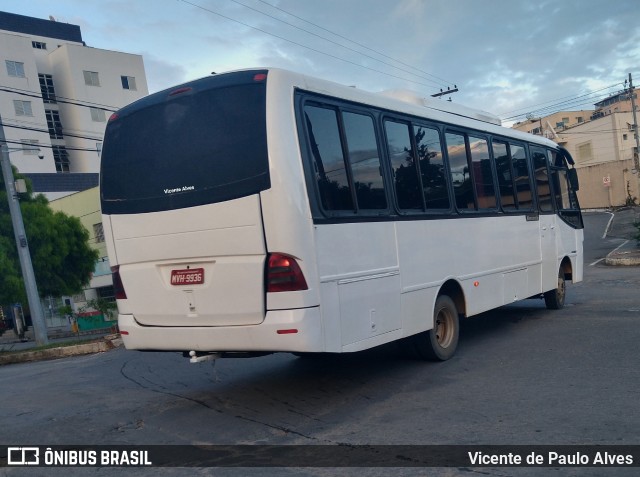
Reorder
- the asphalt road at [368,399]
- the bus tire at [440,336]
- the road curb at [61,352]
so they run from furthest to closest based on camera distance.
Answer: the road curb at [61,352], the bus tire at [440,336], the asphalt road at [368,399]

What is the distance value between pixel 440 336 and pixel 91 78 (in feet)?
176

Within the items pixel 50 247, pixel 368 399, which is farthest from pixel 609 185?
pixel 368 399

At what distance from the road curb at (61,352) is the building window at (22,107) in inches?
1741

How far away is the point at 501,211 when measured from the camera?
31.1 feet

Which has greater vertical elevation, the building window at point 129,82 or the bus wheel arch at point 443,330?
the building window at point 129,82

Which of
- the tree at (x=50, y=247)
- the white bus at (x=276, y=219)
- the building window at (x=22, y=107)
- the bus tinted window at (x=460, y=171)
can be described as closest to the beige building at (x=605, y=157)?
the tree at (x=50, y=247)

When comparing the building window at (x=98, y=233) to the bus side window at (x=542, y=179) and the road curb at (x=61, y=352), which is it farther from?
the bus side window at (x=542, y=179)

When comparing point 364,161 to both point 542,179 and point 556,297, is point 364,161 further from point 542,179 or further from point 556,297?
point 556,297

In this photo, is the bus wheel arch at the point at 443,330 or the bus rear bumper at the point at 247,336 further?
the bus wheel arch at the point at 443,330

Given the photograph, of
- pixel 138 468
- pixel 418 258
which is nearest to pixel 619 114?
pixel 418 258

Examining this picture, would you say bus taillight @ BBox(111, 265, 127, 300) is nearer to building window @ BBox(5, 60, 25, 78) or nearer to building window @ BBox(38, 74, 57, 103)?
building window @ BBox(5, 60, 25, 78)

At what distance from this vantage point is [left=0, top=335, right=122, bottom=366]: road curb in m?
13.8

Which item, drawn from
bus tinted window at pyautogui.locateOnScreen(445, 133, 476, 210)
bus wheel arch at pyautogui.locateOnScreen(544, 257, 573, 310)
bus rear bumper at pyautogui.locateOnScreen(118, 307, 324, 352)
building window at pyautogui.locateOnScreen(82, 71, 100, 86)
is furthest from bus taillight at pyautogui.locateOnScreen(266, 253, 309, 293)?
building window at pyautogui.locateOnScreen(82, 71, 100, 86)

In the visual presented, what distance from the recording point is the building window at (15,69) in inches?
2029
